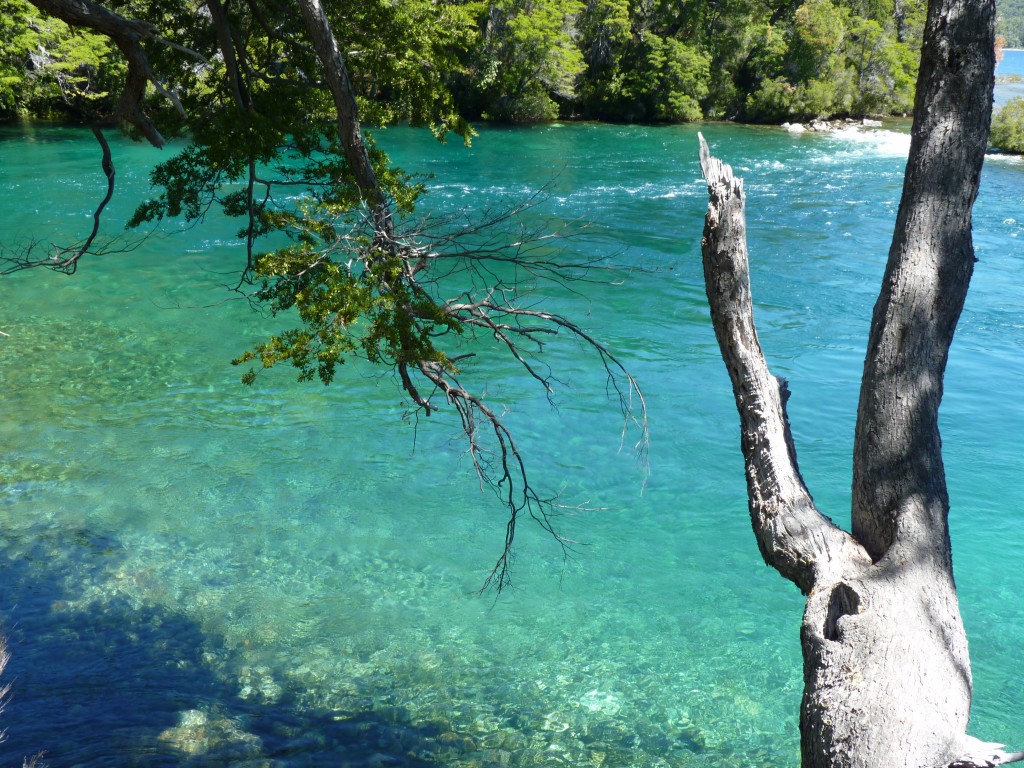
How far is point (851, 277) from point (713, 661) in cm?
969

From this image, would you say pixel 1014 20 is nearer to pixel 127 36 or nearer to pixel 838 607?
pixel 127 36

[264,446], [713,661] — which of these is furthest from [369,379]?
[713,661]

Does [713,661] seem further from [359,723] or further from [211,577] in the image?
[211,577]

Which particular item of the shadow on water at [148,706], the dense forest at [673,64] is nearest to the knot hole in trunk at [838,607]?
the shadow on water at [148,706]

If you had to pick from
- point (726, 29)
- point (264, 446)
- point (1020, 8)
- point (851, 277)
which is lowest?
point (264, 446)

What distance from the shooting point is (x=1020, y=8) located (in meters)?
162

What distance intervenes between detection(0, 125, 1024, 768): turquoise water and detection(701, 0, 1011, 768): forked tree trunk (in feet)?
10.1

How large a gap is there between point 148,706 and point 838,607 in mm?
4477

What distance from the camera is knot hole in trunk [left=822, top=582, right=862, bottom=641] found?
259cm

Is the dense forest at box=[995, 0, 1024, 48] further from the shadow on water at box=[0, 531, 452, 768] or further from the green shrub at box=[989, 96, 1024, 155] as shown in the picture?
the shadow on water at box=[0, 531, 452, 768]

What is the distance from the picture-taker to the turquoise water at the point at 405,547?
18.3ft

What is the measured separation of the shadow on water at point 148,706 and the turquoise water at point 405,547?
0.06ft

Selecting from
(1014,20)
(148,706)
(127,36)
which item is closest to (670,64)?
(127,36)

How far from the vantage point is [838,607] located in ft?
8.74
